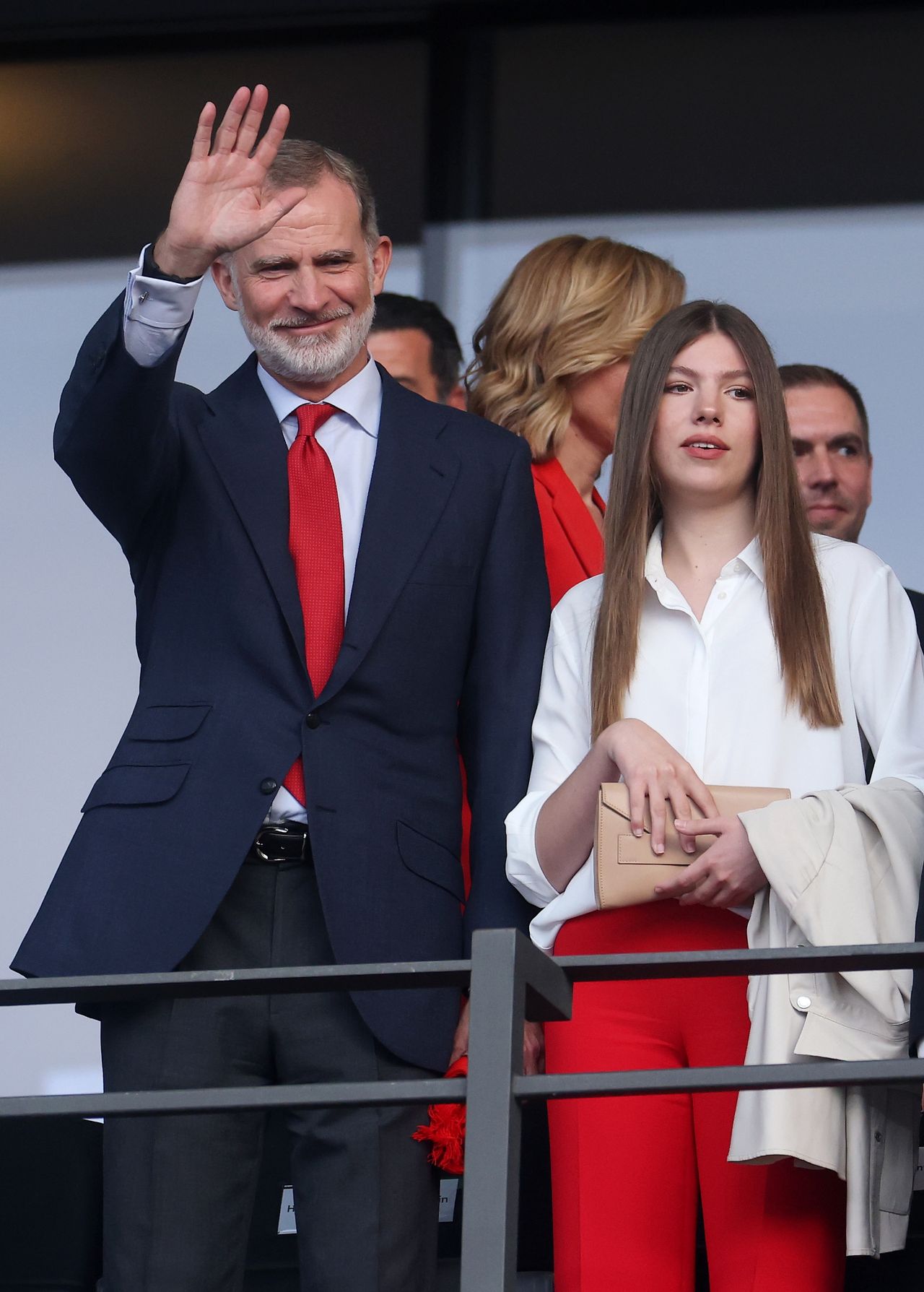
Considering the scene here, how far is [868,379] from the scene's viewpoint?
439 centimetres

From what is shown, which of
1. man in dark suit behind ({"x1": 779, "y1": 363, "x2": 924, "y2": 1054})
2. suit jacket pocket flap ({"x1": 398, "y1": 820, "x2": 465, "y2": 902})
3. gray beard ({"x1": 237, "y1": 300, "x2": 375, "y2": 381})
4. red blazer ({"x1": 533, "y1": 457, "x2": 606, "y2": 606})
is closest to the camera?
suit jacket pocket flap ({"x1": 398, "y1": 820, "x2": 465, "y2": 902})

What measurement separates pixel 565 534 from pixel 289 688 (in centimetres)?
71

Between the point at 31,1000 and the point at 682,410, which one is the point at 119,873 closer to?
the point at 31,1000

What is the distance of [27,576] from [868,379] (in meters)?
2.06

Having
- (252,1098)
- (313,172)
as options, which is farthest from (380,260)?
(252,1098)

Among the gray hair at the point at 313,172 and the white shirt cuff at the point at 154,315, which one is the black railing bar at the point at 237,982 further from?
the gray hair at the point at 313,172

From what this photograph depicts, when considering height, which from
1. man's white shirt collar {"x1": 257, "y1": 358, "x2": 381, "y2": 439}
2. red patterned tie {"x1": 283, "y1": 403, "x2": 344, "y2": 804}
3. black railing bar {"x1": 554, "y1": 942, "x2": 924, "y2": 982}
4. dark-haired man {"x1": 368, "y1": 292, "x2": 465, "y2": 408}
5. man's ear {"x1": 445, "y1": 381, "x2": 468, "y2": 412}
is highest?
dark-haired man {"x1": 368, "y1": 292, "x2": 465, "y2": 408}

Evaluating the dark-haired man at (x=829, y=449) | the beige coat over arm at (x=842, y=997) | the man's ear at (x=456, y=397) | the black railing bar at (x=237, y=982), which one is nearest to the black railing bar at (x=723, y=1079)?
the black railing bar at (x=237, y=982)

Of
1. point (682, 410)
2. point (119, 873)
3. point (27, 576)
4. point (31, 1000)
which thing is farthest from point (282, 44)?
point (31, 1000)

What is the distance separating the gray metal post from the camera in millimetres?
1429

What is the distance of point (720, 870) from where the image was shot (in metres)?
2.00

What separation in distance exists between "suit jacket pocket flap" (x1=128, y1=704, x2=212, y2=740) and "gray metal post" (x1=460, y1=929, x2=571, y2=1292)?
30.9 inches

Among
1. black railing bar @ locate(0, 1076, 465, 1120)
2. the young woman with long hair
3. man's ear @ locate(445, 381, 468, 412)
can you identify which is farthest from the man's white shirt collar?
man's ear @ locate(445, 381, 468, 412)

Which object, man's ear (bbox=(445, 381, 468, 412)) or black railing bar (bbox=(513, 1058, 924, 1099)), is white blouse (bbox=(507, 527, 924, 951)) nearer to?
black railing bar (bbox=(513, 1058, 924, 1099))
